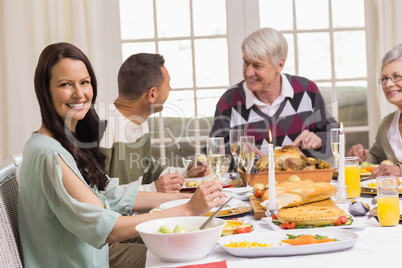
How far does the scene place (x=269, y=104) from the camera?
129 inches

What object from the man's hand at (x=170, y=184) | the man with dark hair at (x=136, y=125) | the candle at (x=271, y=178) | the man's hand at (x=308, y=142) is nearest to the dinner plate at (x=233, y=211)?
the candle at (x=271, y=178)

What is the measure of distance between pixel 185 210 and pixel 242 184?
86 cm

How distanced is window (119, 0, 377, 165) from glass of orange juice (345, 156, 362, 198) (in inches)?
90.6

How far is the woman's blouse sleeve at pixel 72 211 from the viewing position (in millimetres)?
1451

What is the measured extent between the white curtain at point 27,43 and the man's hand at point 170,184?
6.11 ft

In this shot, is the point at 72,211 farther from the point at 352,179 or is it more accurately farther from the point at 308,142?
the point at 308,142

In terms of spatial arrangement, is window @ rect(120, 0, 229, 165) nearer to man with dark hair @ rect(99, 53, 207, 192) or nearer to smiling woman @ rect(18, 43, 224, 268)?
man with dark hair @ rect(99, 53, 207, 192)

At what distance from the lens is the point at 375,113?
4.13m

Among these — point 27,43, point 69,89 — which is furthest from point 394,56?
point 27,43

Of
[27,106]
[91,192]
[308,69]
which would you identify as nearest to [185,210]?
[91,192]

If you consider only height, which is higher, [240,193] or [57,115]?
[57,115]

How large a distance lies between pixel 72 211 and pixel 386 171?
1326mm

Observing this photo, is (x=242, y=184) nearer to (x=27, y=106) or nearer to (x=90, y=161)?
(x=90, y=161)

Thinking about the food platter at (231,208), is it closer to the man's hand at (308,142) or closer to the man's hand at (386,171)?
the man's hand at (386,171)
